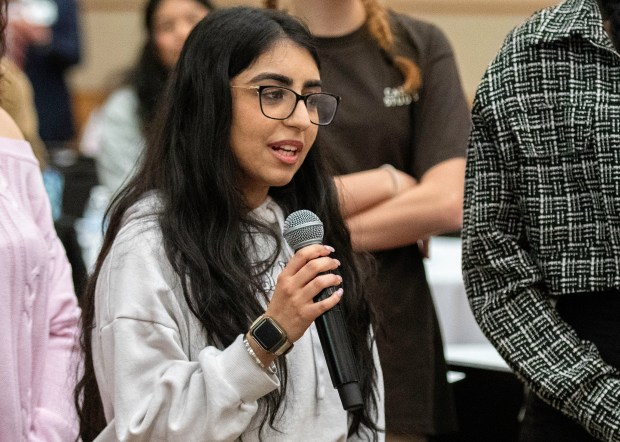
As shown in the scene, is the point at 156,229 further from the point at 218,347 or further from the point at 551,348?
the point at 551,348

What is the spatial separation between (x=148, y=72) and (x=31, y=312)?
7.53ft

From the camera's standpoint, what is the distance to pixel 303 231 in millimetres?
2066

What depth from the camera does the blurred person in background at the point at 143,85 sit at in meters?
4.48

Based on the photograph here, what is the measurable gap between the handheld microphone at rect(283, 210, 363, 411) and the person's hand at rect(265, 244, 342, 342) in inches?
1.0

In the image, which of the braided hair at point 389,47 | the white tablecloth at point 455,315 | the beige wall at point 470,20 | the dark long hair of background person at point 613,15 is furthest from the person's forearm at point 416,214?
the beige wall at point 470,20

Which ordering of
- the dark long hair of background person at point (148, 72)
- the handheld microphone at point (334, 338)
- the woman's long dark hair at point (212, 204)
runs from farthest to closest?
the dark long hair of background person at point (148, 72), the woman's long dark hair at point (212, 204), the handheld microphone at point (334, 338)

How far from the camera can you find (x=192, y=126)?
7.76 feet

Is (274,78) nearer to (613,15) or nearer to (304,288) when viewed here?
(304,288)

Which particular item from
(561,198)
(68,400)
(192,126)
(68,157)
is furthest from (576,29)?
(68,157)

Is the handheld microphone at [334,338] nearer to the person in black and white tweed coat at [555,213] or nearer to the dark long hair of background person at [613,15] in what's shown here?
the person in black and white tweed coat at [555,213]

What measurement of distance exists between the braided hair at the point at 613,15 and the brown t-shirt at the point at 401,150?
0.70 meters

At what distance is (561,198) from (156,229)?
34.1 inches

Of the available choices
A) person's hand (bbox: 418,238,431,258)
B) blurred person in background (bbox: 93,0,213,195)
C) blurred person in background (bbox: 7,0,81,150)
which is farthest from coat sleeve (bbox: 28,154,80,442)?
blurred person in background (bbox: 7,0,81,150)

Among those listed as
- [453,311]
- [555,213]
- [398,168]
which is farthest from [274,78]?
[453,311]
